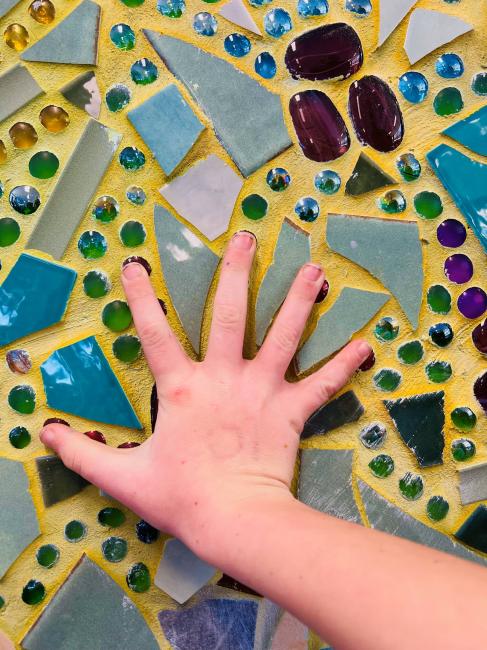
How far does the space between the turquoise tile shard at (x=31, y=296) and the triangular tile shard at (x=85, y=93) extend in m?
0.16

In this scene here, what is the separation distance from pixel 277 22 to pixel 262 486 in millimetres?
461

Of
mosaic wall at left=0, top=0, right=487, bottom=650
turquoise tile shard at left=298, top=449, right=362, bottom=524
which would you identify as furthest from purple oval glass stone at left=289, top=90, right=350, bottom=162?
turquoise tile shard at left=298, top=449, right=362, bottom=524

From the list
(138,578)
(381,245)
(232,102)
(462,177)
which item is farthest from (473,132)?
(138,578)

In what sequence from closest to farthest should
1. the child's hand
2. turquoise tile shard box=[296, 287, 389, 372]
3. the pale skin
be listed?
1. the pale skin
2. the child's hand
3. turquoise tile shard box=[296, 287, 389, 372]

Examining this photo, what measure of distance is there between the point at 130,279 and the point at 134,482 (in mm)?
198

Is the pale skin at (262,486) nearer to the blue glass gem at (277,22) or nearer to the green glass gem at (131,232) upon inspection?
the green glass gem at (131,232)

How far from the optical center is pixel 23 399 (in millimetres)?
729

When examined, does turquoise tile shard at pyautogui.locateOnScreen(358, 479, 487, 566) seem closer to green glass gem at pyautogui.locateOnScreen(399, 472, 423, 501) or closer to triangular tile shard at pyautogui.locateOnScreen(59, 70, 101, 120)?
green glass gem at pyautogui.locateOnScreen(399, 472, 423, 501)

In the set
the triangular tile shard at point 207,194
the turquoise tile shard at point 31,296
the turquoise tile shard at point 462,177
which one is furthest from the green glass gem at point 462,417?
the turquoise tile shard at point 31,296

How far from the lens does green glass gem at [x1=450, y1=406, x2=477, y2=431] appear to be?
30.6 inches

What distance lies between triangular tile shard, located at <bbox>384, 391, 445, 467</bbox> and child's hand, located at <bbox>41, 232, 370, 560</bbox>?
0.08 meters

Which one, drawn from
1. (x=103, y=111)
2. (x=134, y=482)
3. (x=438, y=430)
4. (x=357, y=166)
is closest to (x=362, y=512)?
(x=438, y=430)

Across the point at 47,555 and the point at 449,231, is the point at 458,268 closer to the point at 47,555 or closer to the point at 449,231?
the point at 449,231

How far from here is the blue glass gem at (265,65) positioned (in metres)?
0.74
